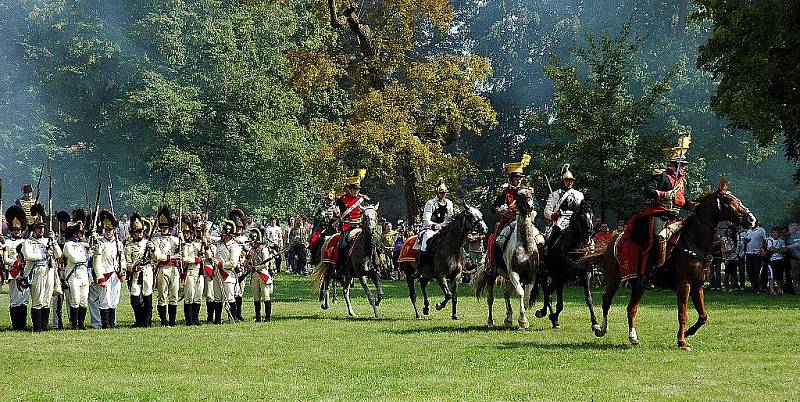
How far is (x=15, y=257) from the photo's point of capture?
69.9 ft

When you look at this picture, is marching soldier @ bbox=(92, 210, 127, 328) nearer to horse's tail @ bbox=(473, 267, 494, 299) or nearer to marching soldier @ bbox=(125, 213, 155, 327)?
marching soldier @ bbox=(125, 213, 155, 327)

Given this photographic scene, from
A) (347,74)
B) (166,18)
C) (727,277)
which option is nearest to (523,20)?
(166,18)

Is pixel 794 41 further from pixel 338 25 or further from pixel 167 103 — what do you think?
pixel 167 103

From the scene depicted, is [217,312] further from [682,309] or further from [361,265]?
[682,309]


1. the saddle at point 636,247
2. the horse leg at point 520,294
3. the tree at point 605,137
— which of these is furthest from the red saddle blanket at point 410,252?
the tree at point 605,137

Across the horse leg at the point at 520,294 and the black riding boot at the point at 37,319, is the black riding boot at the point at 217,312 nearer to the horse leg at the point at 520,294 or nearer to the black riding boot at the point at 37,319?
the black riding boot at the point at 37,319

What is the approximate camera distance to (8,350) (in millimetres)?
17734

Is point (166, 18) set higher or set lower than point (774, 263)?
higher

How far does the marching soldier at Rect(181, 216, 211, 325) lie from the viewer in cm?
2211

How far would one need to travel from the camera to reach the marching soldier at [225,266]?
871 inches

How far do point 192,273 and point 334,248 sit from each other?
3.14 metres

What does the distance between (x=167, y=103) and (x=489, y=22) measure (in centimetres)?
2028

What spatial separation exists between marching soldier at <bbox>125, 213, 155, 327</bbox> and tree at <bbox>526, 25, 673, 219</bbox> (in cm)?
1653

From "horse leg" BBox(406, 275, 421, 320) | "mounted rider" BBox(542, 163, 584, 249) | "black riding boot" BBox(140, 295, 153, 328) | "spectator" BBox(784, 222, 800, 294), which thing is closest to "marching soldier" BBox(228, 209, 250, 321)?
"black riding boot" BBox(140, 295, 153, 328)
